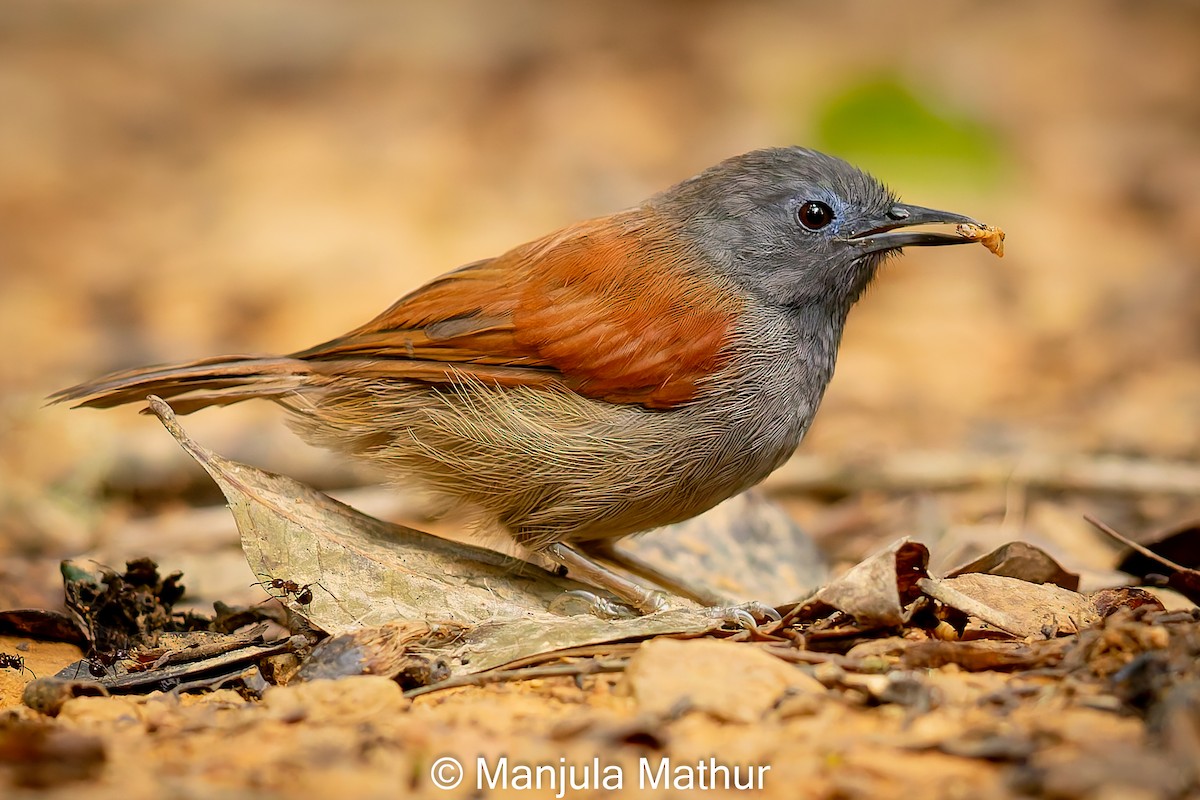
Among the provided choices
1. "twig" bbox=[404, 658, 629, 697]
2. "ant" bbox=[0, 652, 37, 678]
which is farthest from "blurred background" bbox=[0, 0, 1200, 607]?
"twig" bbox=[404, 658, 629, 697]

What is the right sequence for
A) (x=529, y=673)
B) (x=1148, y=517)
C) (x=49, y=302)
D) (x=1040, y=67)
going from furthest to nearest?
(x=1040, y=67), (x=49, y=302), (x=1148, y=517), (x=529, y=673)

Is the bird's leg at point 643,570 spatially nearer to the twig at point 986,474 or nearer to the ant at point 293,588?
the ant at point 293,588

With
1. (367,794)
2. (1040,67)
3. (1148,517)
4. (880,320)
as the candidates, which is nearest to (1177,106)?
(1040,67)

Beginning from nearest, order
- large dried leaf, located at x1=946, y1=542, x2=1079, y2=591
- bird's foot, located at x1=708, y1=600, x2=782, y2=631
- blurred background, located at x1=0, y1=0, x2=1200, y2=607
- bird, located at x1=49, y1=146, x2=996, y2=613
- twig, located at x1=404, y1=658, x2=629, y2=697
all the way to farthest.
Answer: twig, located at x1=404, y1=658, x2=629, y2=697, bird's foot, located at x1=708, y1=600, x2=782, y2=631, large dried leaf, located at x1=946, y1=542, x2=1079, y2=591, bird, located at x1=49, y1=146, x2=996, y2=613, blurred background, located at x1=0, y1=0, x2=1200, y2=607

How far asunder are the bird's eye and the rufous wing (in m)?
0.45

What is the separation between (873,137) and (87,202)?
262 inches

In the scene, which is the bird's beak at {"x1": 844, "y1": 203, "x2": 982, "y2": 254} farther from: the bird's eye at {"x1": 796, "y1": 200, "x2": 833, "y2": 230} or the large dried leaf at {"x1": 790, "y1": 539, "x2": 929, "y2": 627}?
the large dried leaf at {"x1": 790, "y1": 539, "x2": 929, "y2": 627}

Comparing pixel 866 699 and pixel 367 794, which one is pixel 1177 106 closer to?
pixel 866 699

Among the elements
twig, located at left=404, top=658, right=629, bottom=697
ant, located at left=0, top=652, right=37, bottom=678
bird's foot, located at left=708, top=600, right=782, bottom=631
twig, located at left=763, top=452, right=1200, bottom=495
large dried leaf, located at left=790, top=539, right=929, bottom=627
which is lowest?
twig, located at left=404, top=658, right=629, bottom=697

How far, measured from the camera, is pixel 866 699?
9.87 feet

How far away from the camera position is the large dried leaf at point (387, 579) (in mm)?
3592

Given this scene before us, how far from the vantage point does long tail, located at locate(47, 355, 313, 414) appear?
4395 millimetres

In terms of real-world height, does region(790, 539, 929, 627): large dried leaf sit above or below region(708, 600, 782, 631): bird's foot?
above

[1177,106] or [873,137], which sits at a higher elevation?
[1177,106]
